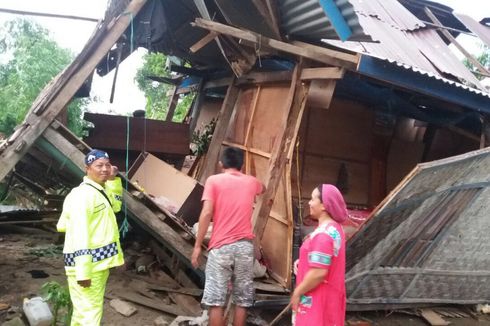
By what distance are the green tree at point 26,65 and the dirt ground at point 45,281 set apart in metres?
3.26

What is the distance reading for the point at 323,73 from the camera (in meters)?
4.44

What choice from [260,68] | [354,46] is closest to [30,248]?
[260,68]

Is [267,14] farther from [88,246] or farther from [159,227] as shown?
[88,246]

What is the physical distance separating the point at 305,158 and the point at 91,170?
4229 millimetres

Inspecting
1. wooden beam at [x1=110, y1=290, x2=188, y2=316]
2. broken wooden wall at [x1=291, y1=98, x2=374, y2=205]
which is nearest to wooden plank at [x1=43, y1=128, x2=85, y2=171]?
wooden beam at [x1=110, y1=290, x2=188, y2=316]

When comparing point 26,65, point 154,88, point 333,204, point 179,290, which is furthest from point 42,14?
point 154,88

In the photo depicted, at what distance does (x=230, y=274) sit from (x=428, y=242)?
2.58m

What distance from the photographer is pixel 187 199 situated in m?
5.68

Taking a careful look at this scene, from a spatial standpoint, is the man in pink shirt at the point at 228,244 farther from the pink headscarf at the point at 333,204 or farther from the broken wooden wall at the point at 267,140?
the pink headscarf at the point at 333,204

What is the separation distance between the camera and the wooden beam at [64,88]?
4.66 meters

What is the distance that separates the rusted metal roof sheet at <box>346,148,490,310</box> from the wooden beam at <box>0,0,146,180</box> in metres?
3.74

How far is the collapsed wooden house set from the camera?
4.30 meters

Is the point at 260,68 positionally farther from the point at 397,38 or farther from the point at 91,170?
the point at 91,170

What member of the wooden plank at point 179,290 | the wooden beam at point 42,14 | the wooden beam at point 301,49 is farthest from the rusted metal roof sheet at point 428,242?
the wooden beam at point 42,14
